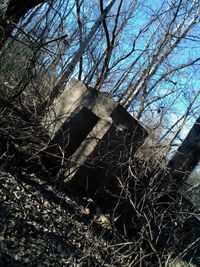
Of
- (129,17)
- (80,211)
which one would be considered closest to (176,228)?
(80,211)

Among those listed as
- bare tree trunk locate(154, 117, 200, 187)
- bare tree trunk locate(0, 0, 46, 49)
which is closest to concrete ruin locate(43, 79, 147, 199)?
bare tree trunk locate(154, 117, 200, 187)

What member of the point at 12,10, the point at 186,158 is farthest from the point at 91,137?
the point at 12,10

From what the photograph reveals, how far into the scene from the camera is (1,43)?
300 cm

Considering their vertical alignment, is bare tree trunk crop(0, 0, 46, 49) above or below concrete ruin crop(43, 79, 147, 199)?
above

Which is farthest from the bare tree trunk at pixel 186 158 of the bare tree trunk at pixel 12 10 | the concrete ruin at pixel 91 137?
the bare tree trunk at pixel 12 10

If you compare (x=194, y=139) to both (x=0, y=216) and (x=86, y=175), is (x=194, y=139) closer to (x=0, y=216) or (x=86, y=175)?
(x=86, y=175)

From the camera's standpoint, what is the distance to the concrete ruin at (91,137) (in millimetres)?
3779

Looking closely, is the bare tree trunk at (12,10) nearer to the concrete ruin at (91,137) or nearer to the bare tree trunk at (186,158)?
the concrete ruin at (91,137)

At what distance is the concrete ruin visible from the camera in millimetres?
3779

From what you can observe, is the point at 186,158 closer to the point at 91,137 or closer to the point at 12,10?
the point at 91,137

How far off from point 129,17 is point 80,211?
44.3ft

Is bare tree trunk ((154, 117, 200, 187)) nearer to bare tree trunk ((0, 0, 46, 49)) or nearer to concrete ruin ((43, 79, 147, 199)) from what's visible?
concrete ruin ((43, 79, 147, 199))

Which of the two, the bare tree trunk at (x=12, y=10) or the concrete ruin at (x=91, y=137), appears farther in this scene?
A: the concrete ruin at (x=91, y=137)

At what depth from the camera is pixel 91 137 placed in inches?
149
